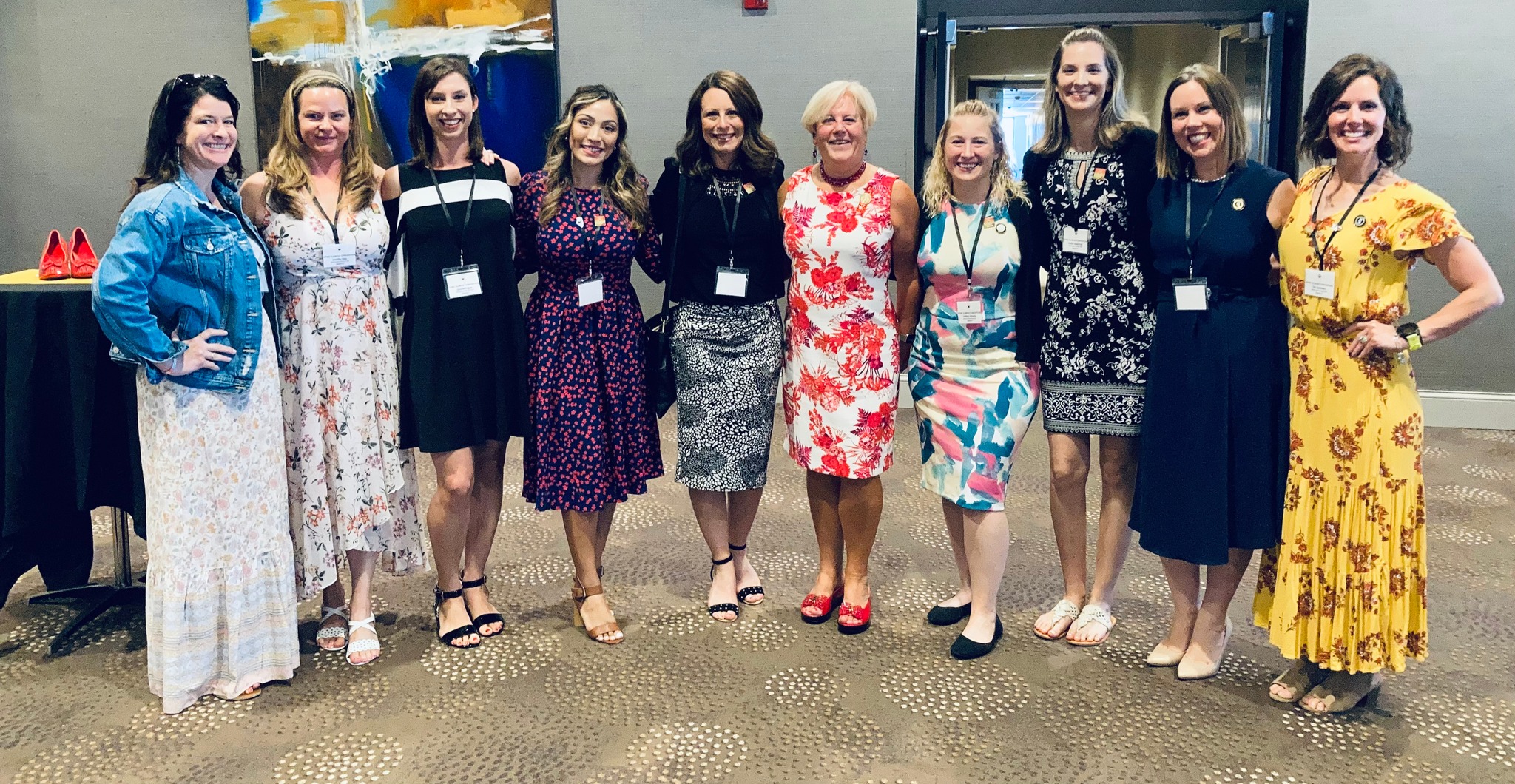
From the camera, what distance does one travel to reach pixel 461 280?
2504 mm

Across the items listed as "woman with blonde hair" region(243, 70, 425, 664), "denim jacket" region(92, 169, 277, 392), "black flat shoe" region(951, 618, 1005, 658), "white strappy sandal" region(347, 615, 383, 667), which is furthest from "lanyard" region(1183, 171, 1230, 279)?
"white strappy sandal" region(347, 615, 383, 667)

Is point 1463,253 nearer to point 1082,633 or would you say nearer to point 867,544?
point 1082,633

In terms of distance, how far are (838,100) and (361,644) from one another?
1.89 meters

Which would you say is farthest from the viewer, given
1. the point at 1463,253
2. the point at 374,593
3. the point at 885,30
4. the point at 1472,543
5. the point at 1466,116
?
the point at 885,30

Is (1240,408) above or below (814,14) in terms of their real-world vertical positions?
below

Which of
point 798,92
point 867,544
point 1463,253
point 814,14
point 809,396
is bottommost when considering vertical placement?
point 867,544

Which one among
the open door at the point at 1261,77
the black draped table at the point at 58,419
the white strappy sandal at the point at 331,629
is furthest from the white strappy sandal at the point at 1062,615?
the open door at the point at 1261,77

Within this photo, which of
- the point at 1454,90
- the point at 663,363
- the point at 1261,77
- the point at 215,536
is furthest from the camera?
the point at 1261,77

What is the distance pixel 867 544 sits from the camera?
2.84 meters

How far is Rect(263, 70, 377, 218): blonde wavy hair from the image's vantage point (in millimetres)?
2410

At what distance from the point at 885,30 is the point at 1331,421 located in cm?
379

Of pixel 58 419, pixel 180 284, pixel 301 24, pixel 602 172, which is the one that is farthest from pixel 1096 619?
pixel 301 24

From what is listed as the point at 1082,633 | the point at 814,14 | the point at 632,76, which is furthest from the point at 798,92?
the point at 1082,633

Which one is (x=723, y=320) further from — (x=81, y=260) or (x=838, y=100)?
(x=81, y=260)
